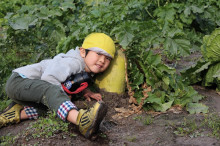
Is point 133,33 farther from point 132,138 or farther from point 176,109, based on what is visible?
point 132,138

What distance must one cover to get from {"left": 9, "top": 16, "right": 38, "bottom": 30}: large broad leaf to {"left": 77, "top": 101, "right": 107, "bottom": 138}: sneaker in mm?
2425

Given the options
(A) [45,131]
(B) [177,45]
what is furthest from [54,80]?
(B) [177,45]

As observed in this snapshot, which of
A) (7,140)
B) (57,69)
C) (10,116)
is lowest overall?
(10,116)

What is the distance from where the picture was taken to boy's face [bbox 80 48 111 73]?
3701 mm

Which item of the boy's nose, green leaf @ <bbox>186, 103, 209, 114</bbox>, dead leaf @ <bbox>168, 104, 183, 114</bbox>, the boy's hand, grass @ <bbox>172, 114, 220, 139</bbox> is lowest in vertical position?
the boy's hand

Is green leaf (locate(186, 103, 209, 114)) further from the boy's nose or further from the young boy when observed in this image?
the boy's nose

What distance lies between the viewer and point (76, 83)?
3572 millimetres

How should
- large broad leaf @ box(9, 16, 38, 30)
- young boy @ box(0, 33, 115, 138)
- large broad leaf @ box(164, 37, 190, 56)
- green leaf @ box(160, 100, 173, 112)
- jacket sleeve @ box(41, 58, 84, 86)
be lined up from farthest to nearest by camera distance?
1. large broad leaf @ box(9, 16, 38, 30)
2. large broad leaf @ box(164, 37, 190, 56)
3. green leaf @ box(160, 100, 173, 112)
4. jacket sleeve @ box(41, 58, 84, 86)
5. young boy @ box(0, 33, 115, 138)

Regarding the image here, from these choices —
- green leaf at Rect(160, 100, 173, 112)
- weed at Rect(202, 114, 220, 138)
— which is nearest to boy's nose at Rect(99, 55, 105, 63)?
green leaf at Rect(160, 100, 173, 112)

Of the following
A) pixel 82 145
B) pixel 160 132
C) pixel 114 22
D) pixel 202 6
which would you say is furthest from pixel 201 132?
pixel 202 6

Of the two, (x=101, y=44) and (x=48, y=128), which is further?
(x=101, y=44)

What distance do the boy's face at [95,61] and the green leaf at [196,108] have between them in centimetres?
111

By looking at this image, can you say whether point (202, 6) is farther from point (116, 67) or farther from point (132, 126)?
point (132, 126)

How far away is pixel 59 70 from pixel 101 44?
2.04 ft
